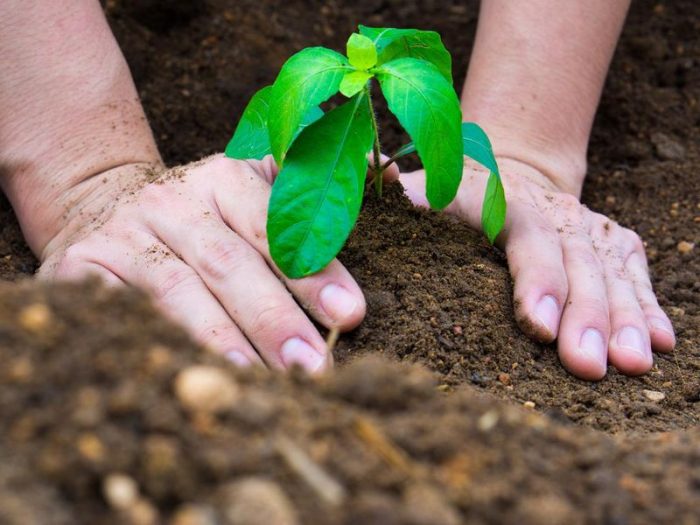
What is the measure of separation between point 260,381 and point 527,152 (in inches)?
59.1

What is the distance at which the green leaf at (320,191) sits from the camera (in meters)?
1.34

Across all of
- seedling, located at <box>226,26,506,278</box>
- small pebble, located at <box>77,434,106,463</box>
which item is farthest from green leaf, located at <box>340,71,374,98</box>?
small pebble, located at <box>77,434,106,463</box>

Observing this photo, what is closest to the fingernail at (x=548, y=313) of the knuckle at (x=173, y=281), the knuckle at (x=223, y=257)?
the knuckle at (x=223, y=257)

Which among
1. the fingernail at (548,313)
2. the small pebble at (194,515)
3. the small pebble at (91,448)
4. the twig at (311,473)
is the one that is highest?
the small pebble at (91,448)

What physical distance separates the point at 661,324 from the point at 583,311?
0.69ft

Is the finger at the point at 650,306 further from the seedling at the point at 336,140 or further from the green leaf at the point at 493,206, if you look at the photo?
the seedling at the point at 336,140

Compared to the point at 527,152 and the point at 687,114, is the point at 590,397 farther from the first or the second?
the point at 687,114

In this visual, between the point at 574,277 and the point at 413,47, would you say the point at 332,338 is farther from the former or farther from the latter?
the point at 574,277

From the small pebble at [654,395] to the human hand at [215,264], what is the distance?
567mm

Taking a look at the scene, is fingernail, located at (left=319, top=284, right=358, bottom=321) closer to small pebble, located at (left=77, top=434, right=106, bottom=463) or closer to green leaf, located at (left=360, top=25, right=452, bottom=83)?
green leaf, located at (left=360, top=25, right=452, bottom=83)

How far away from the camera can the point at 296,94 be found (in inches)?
52.2

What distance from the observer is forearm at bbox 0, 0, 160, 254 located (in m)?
1.90

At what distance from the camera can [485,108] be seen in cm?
222

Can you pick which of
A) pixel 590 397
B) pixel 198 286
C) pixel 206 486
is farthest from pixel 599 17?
pixel 206 486
